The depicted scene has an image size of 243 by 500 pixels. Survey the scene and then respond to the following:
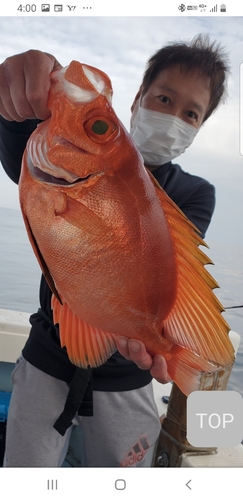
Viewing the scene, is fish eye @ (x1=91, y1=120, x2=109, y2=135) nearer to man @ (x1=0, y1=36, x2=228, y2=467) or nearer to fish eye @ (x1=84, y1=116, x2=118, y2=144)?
fish eye @ (x1=84, y1=116, x2=118, y2=144)

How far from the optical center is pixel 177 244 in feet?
1.81

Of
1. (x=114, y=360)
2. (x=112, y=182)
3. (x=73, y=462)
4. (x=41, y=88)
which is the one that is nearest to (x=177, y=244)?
(x=112, y=182)

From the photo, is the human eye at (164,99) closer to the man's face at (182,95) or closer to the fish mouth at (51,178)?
the man's face at (182,95)

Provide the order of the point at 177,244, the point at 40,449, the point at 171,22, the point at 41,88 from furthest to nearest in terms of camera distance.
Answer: the point at 40,449, the point at 171,22, the point at 177,244, the point at 41,88

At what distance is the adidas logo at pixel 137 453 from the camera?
0.87 metres

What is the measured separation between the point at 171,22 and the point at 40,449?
85 cm

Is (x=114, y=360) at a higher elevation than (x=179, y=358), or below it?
below

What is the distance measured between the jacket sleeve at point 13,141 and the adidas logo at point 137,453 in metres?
0.61

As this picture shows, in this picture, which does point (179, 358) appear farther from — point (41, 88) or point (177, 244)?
point (41, 88)

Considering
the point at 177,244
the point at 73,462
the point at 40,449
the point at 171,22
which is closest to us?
the point at 177,244

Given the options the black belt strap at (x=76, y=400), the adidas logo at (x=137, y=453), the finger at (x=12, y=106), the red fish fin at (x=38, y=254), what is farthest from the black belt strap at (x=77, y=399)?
the finger at (x=12, y=106)

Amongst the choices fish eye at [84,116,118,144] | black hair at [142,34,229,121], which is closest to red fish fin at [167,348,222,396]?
fish eye at [84,116,118,144]

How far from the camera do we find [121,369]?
84 centimetres
